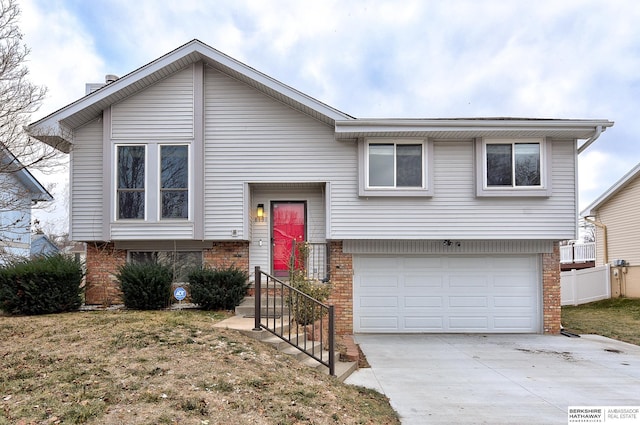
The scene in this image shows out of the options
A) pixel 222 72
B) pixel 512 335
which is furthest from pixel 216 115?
pixel 512 335

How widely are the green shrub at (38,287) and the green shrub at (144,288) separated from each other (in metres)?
1.08

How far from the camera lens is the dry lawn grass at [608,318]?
36.0ft

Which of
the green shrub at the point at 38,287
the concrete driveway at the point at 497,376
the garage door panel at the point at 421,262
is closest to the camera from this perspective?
the concrete driveway at the point at 497,376

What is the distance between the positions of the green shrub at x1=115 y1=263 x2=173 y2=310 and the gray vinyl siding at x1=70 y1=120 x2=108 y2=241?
7.27 feet

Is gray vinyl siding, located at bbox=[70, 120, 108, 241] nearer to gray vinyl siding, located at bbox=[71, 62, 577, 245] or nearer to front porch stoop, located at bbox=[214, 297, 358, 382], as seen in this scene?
gray vinyl siding, located at bbox=[71, 62, 577, 245]

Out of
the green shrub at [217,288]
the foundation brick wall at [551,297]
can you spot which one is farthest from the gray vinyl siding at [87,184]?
the foundation brick wall at [551,297]

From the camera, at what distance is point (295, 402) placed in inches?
174

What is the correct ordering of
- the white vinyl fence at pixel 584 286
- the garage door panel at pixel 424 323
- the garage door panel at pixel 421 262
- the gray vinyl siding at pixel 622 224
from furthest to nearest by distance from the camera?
the white vinyl fence at pixel 584 286, the gray vinyl siding at pixel 622 224, the garage door panel at pixel 421 262, the garage door panel at pixel 424 323

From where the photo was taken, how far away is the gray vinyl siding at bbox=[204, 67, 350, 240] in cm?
1038

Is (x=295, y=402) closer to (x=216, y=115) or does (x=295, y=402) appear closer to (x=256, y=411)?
(x=256, y=411)

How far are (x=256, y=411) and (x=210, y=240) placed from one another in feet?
22.1

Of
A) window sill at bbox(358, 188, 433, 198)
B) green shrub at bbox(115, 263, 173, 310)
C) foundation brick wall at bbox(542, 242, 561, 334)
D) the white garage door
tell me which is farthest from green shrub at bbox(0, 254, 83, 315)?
foundation brick wall at bbox(542, 242, 561, 334)

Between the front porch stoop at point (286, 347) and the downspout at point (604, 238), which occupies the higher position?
the downspout at point (604, 238)

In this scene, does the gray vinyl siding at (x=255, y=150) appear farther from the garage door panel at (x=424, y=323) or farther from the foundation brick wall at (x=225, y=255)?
the garage door panel at (x=424, y=323)
